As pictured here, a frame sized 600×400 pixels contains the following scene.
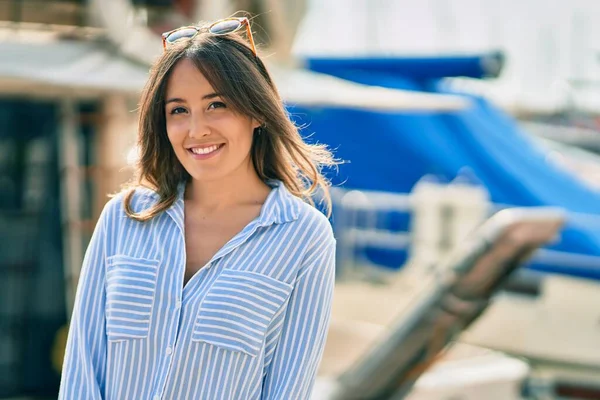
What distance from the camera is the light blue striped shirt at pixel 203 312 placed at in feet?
6.08

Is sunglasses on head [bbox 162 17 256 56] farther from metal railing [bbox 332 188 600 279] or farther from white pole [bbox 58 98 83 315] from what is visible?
metal railing [bbox 332 188 600 279]

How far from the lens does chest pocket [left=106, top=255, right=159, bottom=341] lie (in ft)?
6.20

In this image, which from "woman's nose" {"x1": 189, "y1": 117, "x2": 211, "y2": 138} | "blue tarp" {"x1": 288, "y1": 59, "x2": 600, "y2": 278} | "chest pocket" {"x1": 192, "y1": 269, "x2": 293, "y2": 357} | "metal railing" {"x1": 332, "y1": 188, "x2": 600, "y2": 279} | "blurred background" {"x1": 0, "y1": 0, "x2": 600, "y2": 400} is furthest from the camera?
"blue tarp" {"x1": 288, "y1": 59, "x2": 600, "y2": 278}

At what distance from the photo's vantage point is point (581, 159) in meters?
13.8

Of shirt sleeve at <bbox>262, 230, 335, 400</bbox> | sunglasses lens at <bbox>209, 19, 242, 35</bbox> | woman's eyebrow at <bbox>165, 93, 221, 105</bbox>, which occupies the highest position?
sunglasses lens at <bbox>209, 19, 242, 35</bbox>

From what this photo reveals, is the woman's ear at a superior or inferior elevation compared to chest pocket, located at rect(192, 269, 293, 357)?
superior

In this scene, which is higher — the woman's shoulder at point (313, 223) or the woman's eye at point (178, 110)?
the woman's eye at point (178, 110)

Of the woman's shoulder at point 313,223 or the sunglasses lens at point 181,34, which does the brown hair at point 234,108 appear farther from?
the woman's shoulder at point 313,223

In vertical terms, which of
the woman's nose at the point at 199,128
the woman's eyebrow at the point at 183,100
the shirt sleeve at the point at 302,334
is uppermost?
the woman's eyebrow at the point at 183,100

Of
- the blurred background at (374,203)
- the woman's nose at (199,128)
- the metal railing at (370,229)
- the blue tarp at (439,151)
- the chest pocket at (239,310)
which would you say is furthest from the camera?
the blue tarp at (439,151)

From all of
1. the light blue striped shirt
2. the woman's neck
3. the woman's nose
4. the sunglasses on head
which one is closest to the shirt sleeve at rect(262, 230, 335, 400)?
the light blue striped shirt

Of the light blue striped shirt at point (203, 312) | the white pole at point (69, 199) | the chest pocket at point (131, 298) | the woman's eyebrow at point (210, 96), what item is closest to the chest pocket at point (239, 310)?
the light blue striped shirt at point (203, 312)

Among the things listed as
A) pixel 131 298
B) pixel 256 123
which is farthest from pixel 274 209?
pixel 131 298

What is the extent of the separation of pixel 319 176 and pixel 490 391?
170 inches
